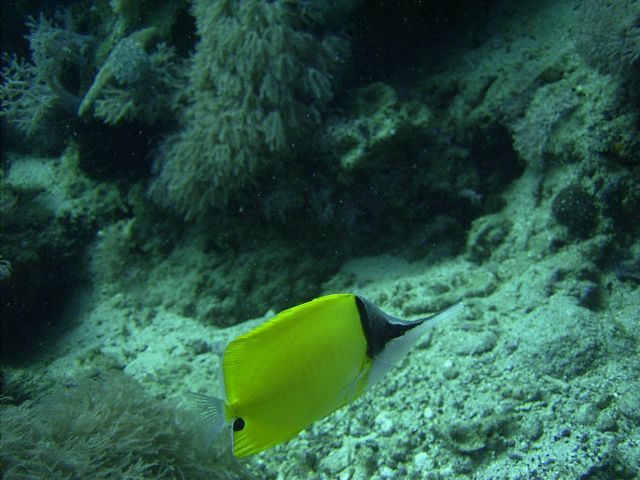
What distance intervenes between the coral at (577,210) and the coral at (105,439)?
3.29 m

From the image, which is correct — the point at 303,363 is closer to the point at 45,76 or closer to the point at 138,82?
the point at 138,82

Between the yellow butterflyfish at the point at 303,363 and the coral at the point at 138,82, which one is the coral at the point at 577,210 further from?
the coral at the point at 138,82

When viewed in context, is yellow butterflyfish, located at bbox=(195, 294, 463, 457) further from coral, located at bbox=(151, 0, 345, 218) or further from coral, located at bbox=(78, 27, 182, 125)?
coral, located at bbox=(78, 27, 182, 125)

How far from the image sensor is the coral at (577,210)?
12.3 ft

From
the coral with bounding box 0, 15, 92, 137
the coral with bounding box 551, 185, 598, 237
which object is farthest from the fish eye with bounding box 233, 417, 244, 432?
the coral with bounding box 0, 15, 92, 137

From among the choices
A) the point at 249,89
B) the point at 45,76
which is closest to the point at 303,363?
the point at 249,89

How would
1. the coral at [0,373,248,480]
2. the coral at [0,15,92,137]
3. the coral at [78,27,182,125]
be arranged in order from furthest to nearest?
the coral at [0,15,92,137] < the coral at [78,27,182,125] < the coral at [0,373,248,480]

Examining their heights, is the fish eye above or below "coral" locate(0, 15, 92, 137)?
below

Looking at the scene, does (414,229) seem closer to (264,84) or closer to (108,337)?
(264,84)

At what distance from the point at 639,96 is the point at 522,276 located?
5.66ft

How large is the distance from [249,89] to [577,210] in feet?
10.7

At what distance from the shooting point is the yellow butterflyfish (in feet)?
4.96

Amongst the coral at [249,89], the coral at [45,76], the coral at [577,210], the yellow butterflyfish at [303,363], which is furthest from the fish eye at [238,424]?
the coral at [45,76]

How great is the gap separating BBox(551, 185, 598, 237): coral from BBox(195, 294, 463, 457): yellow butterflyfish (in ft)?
9.30
